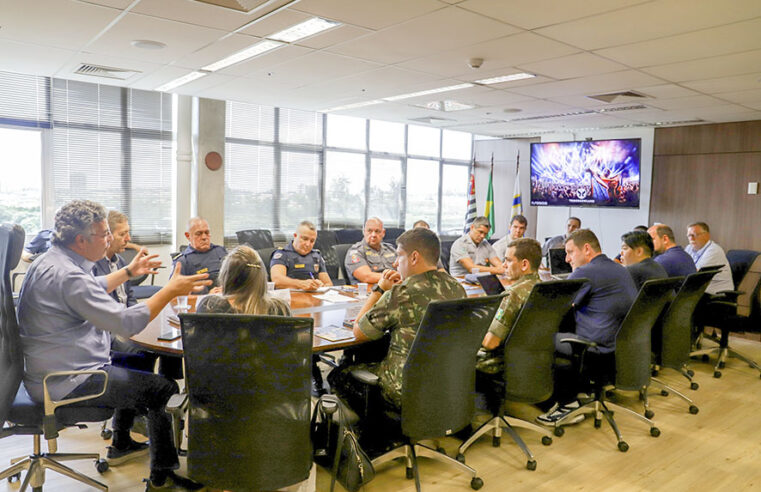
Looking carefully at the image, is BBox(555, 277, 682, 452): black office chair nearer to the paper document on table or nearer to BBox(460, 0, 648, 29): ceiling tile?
the paper document on table

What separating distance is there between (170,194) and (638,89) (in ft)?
19.8

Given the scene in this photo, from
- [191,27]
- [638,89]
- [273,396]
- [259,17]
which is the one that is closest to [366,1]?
[259,17]

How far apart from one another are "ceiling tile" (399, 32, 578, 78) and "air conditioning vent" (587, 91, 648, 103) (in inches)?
69.4

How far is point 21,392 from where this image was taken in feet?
8.79

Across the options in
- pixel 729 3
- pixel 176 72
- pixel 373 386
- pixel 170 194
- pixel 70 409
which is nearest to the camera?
pixel 70 409

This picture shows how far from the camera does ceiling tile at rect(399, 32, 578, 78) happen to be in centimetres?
419

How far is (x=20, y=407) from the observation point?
8.29 ft

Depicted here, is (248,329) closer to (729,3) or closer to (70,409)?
(70,409)

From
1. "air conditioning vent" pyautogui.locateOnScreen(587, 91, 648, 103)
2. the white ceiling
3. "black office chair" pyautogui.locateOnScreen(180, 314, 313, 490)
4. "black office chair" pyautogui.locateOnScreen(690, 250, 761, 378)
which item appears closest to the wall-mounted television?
the white ceiling

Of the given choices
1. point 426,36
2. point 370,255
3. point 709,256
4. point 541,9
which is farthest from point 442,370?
point 709,256

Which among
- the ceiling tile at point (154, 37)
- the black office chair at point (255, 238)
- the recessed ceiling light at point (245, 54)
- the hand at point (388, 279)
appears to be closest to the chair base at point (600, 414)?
the hand at point (388, 279)

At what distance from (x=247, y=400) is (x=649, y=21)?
3405mm

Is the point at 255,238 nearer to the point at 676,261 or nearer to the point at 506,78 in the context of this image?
the point at 506,78

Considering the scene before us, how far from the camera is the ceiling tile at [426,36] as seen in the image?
372 cm
